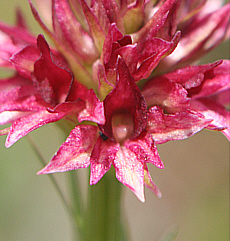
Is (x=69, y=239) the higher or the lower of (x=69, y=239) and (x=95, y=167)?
the lower

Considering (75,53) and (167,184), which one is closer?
(75,53)

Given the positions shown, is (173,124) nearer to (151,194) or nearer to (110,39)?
(110,39)

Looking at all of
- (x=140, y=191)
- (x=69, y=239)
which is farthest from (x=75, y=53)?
(x=69, y=239)

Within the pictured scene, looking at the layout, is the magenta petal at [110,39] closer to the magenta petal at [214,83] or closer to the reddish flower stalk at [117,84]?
the reddish flower stalk at [117,84]

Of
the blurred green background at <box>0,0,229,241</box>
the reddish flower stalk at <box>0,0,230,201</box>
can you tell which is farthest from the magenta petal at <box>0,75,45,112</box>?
the blurred green background at <box>0,0,229,241</box>

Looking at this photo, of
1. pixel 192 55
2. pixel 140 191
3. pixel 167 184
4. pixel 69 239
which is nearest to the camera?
pixel 140 191

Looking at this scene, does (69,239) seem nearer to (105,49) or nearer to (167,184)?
(167,184)

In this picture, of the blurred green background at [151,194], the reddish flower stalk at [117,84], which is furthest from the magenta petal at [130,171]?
the blurred green background at [151,194]

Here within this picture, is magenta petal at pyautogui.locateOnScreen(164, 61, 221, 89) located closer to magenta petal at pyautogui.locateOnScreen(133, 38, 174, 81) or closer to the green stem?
magenta petal at pyautogui.locateOnScreen(133, 38, 174, 81)
